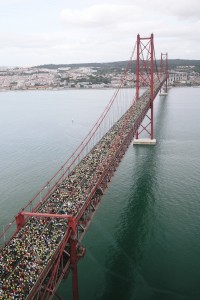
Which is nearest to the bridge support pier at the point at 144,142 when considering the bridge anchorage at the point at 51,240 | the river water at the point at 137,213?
the river water at the point at 137,213

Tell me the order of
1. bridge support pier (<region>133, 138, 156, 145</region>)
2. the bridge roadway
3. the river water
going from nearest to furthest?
the bridge roadway → the river water → bridge support pier (<region>133, 138, 156, 145</region>)

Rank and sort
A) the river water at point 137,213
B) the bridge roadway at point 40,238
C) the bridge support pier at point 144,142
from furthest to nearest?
the bridge support pier at point 144,142 → the river water at point 137,213 → the bridge roadway at point 40,238

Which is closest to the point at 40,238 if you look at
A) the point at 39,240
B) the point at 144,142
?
the point at 39,240

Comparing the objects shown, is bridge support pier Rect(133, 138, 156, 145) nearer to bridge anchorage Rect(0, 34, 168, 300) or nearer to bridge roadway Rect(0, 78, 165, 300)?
bridge roadway Rect(0, 78, 165, 300)

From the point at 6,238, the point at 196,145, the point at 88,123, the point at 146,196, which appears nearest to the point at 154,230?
the point at 146,196

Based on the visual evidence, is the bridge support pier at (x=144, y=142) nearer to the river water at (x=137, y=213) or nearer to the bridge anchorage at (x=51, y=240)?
the river water at (x=137, y=213)

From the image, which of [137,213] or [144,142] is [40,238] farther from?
[144,142]

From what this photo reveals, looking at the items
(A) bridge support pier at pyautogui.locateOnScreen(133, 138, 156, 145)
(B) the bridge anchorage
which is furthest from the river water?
(B) the bridge anchorage

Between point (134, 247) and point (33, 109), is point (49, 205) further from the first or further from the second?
point (33, 109)

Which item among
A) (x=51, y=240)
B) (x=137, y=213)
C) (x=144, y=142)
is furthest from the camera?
(x=144, y=142)
